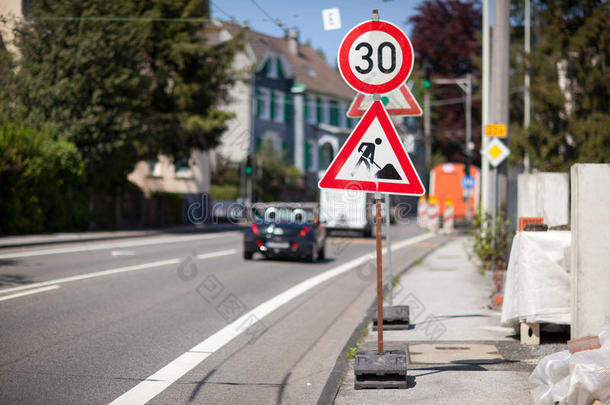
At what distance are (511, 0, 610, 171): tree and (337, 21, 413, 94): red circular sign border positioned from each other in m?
14.0

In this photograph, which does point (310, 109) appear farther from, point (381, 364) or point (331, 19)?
point (381, 364)

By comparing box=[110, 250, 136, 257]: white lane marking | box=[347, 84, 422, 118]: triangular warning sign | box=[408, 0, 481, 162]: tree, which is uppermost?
box=[408, 0, 481, 162]: tree

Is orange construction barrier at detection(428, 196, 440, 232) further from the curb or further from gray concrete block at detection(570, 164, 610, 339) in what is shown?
gray concrete block at detection(570, 164, 610, 339)

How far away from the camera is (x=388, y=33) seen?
6277 millimetres

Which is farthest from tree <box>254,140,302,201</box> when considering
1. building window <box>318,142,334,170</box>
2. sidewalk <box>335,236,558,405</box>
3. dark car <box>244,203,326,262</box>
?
sidewalk <box>335,236,558,405</box>

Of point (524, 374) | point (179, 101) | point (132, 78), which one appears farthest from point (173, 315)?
point (179, 101)

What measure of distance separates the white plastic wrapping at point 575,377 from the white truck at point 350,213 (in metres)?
26.8

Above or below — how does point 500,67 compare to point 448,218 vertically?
above

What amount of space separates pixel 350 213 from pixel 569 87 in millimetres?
12839

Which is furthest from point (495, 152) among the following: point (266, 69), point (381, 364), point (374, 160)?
point (266, 69)

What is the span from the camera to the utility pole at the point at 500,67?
14414mm

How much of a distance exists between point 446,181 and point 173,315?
34554 mm

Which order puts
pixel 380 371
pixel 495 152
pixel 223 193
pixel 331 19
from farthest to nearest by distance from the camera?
pixel 223 193, pixel 495 152, pixel 331 19, pixel 380 371

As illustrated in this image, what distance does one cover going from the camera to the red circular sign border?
626 centimetres
